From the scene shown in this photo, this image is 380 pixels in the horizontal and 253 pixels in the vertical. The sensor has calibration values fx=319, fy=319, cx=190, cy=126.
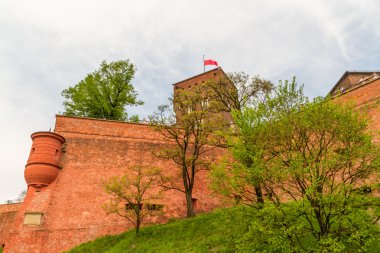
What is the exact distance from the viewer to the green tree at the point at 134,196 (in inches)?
601

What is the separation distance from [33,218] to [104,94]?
1196 cm

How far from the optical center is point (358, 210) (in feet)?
29.2

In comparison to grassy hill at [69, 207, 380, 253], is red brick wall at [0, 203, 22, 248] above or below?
above

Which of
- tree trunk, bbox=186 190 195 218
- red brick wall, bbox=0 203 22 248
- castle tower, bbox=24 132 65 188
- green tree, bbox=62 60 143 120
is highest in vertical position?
green tree, bbox=62 60 143 120

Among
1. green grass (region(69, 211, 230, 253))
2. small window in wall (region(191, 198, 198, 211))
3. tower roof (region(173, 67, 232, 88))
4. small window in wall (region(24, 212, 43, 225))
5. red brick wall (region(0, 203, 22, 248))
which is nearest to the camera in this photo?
green grass (region(69, 211, 230, 253))

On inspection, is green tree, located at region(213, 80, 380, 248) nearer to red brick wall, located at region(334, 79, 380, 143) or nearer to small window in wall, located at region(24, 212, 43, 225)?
red brick wall, located at region(334, 79, 380, 143)

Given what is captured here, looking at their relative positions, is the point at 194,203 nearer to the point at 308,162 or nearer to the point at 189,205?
the point at 189,205

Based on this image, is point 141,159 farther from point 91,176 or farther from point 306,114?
point 306,114

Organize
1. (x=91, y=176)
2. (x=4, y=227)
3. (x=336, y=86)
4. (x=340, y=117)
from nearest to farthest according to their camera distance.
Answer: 1. (x=340, y=117)
2. (x=91, y=176)
3. (x=4, y=227)
4. (x=336, y=86)

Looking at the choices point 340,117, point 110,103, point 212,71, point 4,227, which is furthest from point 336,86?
point 4,227

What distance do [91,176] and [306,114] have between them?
12.6 m

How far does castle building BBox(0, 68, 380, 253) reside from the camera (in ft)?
52.9

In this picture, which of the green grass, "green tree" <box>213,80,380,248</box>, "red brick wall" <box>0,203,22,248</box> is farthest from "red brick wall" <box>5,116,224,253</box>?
"red brick wall" <box>0,203,22,248</box>

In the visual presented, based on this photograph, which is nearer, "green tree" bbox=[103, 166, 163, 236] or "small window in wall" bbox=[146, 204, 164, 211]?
"green tree" bbox=[103, 166, 163, 236]
